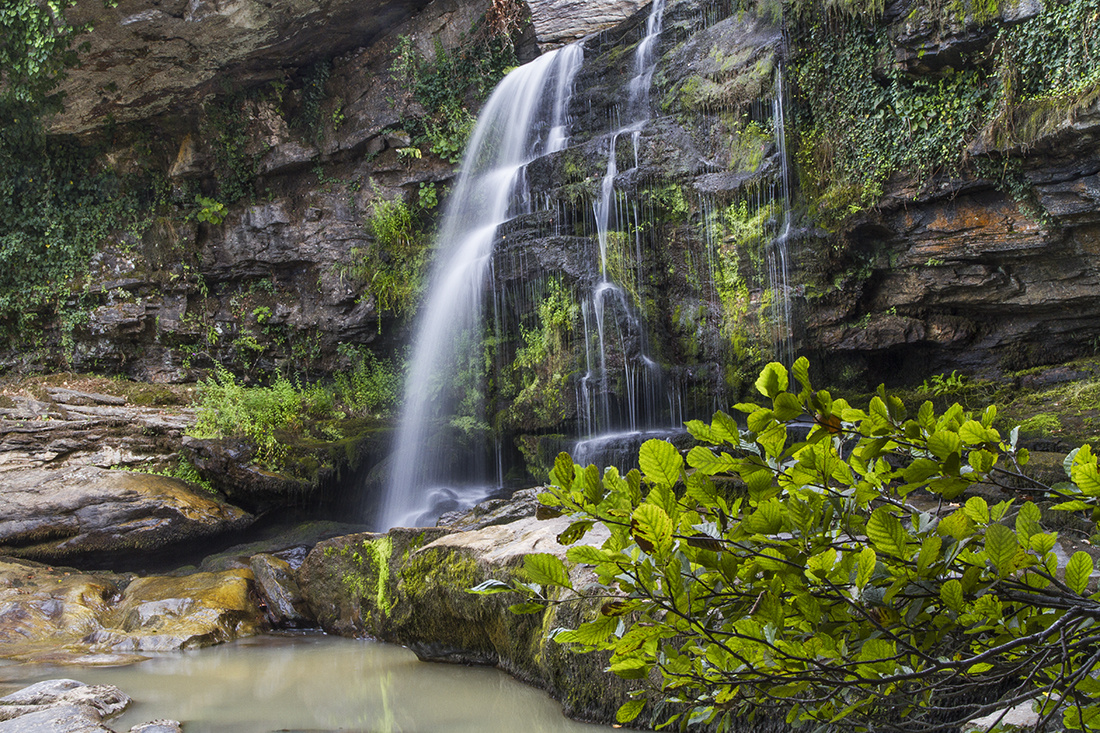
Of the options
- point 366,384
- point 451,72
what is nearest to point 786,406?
point 366,384

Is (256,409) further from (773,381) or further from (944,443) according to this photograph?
(944,443)

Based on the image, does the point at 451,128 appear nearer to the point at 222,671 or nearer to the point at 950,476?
the point at 222,671

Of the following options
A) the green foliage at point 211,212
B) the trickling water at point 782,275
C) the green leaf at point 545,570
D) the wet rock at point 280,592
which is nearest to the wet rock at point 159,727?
the wet rock at point 280,592

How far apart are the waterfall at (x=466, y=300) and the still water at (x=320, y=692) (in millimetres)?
3815

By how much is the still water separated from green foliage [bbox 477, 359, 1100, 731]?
268cm

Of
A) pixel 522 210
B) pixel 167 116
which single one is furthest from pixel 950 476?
pixel 167 116

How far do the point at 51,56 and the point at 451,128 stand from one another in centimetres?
626

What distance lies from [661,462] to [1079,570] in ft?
2.23

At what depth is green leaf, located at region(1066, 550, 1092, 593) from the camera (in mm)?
1085

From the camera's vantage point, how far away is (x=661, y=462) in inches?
42.1

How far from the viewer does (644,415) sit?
886 centimetres

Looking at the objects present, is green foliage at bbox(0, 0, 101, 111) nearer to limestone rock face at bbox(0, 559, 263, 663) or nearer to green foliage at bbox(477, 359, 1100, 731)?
limestone rock face at bbox(0, 559, 263, 663)

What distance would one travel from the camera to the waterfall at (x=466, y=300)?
32.8ft

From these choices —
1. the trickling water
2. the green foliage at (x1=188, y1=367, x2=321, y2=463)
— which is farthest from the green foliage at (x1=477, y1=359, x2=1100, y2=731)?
the green foliage at (x1=188, y1=367, x2=321, y2=463)
